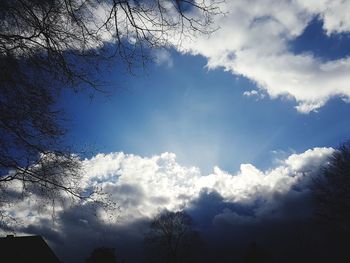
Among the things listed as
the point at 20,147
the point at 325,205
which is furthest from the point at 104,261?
the point at 20,147

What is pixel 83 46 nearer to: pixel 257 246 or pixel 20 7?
pixel 20 7

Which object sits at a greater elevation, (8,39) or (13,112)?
(8,39)

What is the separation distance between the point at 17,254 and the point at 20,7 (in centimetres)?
2941

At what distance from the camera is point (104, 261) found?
38500 mm

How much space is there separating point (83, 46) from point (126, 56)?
0.69 metres

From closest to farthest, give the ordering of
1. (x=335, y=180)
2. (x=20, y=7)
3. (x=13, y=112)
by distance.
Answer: (x=20, y=7) < (x=13, y=112) < (x=335, y=180)

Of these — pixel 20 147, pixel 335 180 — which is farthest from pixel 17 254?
pixel 335 180

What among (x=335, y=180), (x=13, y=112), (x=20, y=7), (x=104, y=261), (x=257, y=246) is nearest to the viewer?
(x=20, y=7)

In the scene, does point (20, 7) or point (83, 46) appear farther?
point (83, 46)

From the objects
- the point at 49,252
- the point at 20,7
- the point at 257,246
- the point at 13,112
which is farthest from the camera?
→ the point at 257,246

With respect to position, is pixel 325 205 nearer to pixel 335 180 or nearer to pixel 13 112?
pixel 335 180

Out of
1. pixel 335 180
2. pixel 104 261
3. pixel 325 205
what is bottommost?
pixel 104 261

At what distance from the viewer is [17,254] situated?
89.7ft

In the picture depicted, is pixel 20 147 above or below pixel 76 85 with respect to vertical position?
below
